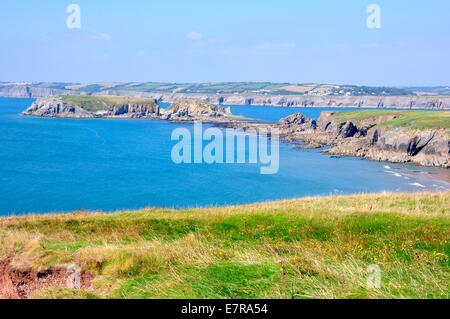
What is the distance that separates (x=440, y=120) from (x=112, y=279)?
116927 millimetres

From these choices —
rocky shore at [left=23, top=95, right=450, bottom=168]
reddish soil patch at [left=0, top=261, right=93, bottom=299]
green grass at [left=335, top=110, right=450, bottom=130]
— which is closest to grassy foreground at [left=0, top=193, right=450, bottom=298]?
reddish soil patch at [left=0, top=261, right=93, bottom=299]

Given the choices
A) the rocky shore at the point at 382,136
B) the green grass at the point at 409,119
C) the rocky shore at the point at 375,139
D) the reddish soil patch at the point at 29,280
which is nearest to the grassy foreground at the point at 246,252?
the reddish soil patch at the point at 29,280

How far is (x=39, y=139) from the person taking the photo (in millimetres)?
126750

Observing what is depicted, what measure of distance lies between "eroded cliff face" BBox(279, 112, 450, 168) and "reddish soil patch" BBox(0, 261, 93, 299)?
95896 millimetres

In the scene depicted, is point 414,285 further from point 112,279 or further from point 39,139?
point 39,139

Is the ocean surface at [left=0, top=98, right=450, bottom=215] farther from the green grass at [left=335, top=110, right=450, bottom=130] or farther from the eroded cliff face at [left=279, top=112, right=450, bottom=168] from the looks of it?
the green grass at [left=335, top=110, right=450, bottom=130]

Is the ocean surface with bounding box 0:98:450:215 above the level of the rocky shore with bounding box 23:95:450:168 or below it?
below

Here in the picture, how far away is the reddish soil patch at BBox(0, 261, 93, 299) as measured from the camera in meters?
9.53

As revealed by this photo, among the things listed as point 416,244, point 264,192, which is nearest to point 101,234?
point 416,244

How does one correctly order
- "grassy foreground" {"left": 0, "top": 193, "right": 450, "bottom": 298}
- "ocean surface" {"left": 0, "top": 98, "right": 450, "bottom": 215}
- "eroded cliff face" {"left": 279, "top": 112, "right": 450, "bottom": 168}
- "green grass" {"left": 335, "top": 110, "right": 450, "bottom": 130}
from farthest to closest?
"green grass" {"left": 335, "top": 110, "right": 450, "bottom": 130}, "eroded cliff face" {"left": 279, "top": 112, "right": 450, "bottom": 168}, "ocean surface" {"left": 0, "top": 98, "right": 450, "bottom": 215}, "grassy foreground" {"left": 0, "top": 193, "right": 450, "bottom": 298}

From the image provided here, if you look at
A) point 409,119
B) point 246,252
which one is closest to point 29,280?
point 246,252

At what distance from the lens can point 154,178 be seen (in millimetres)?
81000

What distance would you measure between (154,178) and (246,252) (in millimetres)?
71852

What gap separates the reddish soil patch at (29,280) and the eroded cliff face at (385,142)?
9590 cm
